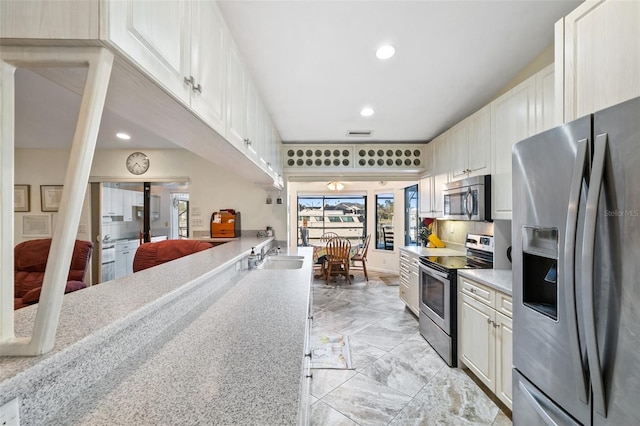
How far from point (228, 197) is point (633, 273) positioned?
4.04 metres

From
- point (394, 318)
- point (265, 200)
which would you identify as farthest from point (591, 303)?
point (265, 200)

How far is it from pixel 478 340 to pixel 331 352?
4.25 feet

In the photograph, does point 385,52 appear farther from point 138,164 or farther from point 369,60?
point 138,164

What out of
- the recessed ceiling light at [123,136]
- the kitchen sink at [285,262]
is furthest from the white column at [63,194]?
the recessed ceiling light at [123,136]

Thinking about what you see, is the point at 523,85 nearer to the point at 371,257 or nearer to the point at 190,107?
the point at 190,107

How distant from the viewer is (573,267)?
992mm

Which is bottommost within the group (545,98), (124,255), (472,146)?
(124,255)

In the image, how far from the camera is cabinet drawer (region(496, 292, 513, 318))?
5.71 feet

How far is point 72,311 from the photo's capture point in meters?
0.84

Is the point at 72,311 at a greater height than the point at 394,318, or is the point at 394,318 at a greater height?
the point at 72,311

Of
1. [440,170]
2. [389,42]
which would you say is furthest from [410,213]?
[389,42]

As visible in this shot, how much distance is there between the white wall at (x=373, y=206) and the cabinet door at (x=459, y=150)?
8.61 ft

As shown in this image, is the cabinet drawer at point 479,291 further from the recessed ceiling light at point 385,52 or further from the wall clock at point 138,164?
the wall clock at point 138,164

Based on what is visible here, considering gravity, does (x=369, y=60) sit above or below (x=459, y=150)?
above
